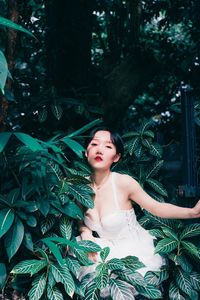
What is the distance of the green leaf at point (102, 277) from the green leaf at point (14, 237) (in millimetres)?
479

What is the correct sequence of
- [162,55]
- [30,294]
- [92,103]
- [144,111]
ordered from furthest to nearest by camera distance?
1. [144,111]
2. [162,55]
3. [92,103]
4. [30,294]

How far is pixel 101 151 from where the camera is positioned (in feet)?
9.39

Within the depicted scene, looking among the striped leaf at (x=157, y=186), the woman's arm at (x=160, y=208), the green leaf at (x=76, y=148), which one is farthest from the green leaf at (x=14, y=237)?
the striped leaf at (x=157, y=186)

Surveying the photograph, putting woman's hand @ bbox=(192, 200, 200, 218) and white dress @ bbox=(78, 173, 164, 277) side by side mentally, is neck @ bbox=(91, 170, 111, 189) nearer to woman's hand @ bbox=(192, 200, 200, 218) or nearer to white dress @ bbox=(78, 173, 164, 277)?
white dress @ bbox=(78, 173, 164, 277)

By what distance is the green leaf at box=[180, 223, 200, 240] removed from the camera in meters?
2.82

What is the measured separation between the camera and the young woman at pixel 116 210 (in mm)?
2801

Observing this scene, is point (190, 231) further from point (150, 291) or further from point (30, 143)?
point (30, 143)

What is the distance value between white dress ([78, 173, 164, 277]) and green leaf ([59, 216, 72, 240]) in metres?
0.17

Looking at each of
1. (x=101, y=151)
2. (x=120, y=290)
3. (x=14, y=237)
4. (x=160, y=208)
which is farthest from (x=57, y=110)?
(x=120, y=290)

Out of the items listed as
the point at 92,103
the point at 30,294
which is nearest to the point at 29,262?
the point at 30,294

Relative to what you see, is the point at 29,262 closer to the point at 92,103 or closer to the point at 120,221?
the point at 120,221

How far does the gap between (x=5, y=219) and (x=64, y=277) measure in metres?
0.46

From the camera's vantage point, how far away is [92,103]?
13.5ft

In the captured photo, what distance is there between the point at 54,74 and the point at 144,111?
232 centimetres
